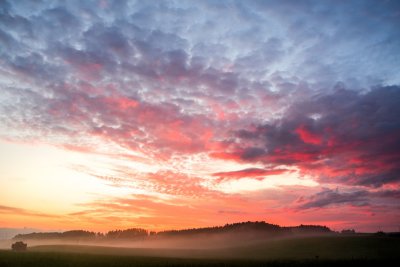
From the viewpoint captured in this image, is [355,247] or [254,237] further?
[254,237]

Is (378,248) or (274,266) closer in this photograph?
(274,266)

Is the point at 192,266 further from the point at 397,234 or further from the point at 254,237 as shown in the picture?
the point at 254,237

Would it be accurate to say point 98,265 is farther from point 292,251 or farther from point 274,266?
point 292,251

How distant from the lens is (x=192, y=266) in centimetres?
4778

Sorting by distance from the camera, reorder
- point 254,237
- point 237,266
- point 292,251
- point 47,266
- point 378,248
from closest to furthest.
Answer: point 47,266 < point 237,266 < point 378,248 < point 292,251 < point 254,237

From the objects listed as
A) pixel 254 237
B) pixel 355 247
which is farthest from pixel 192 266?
pixel 254 237

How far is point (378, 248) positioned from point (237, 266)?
162 feet

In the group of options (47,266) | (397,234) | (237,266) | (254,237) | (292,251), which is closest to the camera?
(47,266)

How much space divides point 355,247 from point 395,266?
123 feet

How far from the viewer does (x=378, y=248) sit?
80938 mm

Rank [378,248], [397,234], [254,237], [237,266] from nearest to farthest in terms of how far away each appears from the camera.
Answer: [237,266] < [378,248] < [397,234] < [254,237]

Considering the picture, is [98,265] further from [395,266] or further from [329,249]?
[329,249]

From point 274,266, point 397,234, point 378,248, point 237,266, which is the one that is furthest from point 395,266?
point 397,234

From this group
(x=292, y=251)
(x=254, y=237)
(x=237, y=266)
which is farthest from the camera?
(x=254, y=237)
